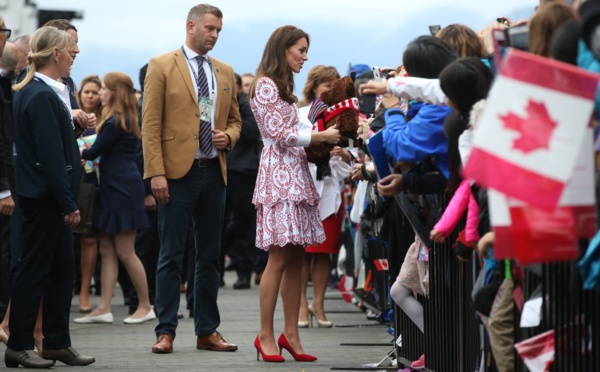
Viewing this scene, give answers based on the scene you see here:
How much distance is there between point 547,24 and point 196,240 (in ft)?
16.3

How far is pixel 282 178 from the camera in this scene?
26.9ft

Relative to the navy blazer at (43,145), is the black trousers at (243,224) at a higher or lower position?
lower

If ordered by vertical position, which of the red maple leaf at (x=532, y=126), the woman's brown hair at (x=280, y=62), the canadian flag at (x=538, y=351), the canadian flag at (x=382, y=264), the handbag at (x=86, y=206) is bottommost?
the canadian flag at (x=382, y=264)

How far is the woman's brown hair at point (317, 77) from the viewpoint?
34.7ft

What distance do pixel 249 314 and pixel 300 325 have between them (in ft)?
4.70

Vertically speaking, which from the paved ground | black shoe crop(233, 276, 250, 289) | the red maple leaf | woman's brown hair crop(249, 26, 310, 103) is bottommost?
black shoe crop(233, 276, 250, 289)

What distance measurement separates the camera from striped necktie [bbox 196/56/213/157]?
864 cm

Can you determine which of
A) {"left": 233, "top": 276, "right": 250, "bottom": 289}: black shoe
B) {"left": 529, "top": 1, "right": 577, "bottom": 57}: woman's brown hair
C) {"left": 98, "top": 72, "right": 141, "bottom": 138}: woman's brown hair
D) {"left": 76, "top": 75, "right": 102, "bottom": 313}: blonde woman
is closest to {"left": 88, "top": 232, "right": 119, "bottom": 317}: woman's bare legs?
{"left": 76, "top": 75, "right": 102, "bottom": 313}: blonde woman

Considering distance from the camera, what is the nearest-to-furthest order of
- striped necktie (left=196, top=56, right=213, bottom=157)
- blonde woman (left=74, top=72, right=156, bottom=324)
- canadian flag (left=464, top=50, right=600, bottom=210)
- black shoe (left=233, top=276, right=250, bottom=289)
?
1. canadian flag (left=464, top=50, right=600, bottom=210)
2. striped necktie (left=196, top=56, right=213, bottom=157)
3. blonde woman (left=74, top=72, right=156, bottom=324)
4. black shoe (left=233, top=276, right=250, bottom=289)

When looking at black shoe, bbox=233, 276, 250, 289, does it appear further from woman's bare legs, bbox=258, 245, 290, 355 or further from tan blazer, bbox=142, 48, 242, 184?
woman's bare legs, bbox=258, 245, 290, 355

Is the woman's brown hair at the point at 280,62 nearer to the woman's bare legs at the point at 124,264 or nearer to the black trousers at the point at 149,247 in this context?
the woman's bare legs at the point at 124,264

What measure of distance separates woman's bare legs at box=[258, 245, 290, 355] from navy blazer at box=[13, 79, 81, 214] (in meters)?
1.38

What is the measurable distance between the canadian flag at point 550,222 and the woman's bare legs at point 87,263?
28.9 ft

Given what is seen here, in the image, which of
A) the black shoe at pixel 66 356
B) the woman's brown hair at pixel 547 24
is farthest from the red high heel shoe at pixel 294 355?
the woman's brown hair at pixel 547 24
